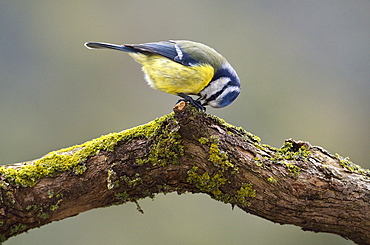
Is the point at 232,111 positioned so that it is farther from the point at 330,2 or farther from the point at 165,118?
the point at 165,118

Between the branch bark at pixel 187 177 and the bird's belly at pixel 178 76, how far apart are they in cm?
22

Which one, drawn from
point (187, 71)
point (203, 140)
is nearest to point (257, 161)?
point (203, 140)

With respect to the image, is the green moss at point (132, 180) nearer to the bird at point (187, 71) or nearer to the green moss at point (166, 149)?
the green moss at point (166, 149)

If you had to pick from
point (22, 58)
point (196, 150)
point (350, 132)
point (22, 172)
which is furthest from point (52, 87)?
point (350, 132)

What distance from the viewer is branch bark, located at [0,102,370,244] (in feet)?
4.42

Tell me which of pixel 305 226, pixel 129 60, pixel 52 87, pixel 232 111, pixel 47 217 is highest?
pixel 232 111

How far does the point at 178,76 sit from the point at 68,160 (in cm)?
56

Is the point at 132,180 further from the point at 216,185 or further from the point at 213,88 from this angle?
the point at 213,88

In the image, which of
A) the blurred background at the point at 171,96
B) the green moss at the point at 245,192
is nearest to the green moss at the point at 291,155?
the green moss at the point at 245,192

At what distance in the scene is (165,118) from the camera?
4.56 ft

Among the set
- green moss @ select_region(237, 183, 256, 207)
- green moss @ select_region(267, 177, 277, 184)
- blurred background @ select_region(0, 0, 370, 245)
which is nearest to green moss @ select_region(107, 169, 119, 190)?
green moss @ select_region(237, 183, 256, 207)

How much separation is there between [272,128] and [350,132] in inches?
23.2

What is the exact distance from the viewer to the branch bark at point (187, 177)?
135 cm

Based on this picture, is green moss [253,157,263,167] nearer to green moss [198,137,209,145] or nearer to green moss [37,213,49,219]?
green moss [198,137,209,145]
